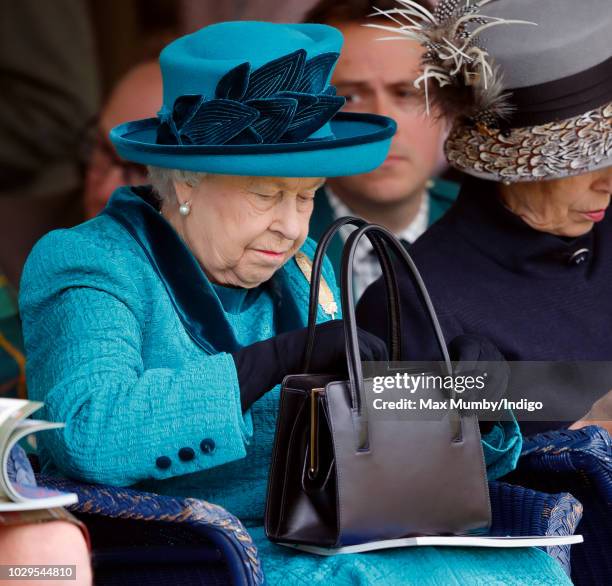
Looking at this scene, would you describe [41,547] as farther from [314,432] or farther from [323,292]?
[323,292]

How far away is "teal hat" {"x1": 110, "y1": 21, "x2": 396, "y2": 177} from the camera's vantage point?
8.82 feet

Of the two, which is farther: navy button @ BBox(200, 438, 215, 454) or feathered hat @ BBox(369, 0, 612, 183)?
feathered hat @ BBox(369, 0, 612, 183)

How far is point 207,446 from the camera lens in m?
2.53

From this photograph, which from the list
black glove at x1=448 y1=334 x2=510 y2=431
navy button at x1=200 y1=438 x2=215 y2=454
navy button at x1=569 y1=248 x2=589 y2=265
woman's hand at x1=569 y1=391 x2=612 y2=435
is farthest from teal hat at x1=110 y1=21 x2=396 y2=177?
woman's hand at x1=569 y1=391 x2=612 y2=435

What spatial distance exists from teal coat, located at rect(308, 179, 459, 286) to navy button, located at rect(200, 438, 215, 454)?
1766 mm

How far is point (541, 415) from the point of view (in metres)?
3.40

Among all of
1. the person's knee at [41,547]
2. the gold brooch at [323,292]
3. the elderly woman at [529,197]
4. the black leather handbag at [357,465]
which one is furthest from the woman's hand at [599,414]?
the person's knee at [41,547]

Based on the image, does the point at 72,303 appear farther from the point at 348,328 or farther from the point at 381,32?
the point at 381,32

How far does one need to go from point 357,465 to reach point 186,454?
1.17 feet

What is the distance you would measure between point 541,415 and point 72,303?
1408 mm

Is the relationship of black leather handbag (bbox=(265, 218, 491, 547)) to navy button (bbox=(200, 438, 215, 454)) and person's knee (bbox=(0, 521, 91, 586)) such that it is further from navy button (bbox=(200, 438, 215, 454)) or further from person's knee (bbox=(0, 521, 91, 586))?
person's knee (bbox=(0, 521, 91, 586))

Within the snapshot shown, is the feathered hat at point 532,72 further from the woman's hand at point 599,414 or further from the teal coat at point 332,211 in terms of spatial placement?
the teal coat at point 332,211

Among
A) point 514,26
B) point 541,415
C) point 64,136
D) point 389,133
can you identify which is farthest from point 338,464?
point 64,136

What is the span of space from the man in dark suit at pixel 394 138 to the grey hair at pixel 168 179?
1.49 m
